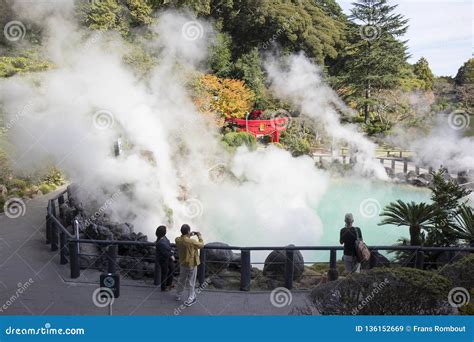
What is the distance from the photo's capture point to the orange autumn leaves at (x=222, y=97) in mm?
23464

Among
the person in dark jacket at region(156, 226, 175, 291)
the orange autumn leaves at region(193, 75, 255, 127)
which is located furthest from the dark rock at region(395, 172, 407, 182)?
the person in dark jacket at region(156, 226, 175, 291)

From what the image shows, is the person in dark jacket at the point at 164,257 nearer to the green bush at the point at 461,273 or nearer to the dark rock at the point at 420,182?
the green bush at the point at 461,273

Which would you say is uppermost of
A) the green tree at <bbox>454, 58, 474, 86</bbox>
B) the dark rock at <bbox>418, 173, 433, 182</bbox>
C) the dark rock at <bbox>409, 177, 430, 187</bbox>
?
the green tree at <bbox>454, 58, 474, 86</bbox>

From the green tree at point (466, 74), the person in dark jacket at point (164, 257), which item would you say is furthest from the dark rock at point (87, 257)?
the green tree at point (466, 74)

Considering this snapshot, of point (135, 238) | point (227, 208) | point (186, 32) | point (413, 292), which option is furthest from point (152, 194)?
point (186, 32)

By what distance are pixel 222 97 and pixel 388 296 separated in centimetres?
2155

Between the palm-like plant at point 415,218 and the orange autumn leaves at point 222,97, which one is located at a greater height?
the orange autumn leaves at point 222,97

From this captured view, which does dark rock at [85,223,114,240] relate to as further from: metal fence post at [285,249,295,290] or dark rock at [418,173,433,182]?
dark rock at [418,173,433,182]

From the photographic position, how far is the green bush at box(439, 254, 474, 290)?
6012 mm

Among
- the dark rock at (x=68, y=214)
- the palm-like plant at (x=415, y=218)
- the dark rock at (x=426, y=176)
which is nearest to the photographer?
the palm-like plant at (x=415, y=218)

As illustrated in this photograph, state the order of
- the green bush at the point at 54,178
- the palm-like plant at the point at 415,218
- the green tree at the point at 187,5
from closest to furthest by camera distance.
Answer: the palm-like plant at the point at 415,218 → the green bush at the point at 54,178 → the green tree at the point at 187,5

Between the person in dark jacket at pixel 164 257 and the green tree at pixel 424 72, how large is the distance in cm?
3051

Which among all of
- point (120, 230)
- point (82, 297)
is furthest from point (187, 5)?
point (82, 297)

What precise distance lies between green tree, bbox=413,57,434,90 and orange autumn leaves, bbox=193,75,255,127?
550 inches
